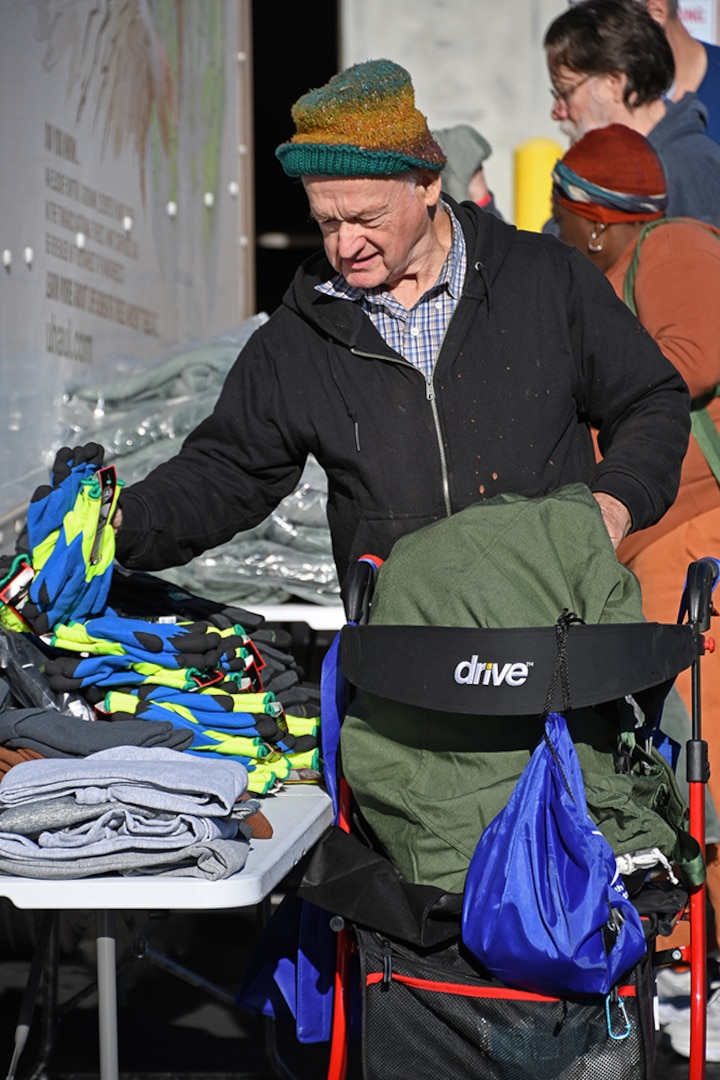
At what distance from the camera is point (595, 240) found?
153 inches

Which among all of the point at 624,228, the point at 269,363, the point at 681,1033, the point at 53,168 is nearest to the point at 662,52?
the point at 624,228

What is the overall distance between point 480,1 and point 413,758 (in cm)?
599

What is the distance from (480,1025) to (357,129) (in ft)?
4.96

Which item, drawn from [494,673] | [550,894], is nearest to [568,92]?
[494,673]

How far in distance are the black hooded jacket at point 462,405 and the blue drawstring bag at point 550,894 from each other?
763 mm

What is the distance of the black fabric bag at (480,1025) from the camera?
2154 millimetres

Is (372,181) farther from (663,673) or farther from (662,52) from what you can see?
(662,52)

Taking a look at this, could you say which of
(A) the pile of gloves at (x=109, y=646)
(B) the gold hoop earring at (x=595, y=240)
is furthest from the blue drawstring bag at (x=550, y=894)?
(B) the gold hoop earring at (x=595, y=240)

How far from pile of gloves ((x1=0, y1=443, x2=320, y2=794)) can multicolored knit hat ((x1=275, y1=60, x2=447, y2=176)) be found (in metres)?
0.67

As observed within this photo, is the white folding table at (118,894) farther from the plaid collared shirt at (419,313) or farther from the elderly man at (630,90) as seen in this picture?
the elderly man at (630,90)

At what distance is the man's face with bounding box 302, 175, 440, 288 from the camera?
2.66 metres

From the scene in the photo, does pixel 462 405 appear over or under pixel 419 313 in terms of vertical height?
under

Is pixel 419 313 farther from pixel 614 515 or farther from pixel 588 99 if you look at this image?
pixel 588 99

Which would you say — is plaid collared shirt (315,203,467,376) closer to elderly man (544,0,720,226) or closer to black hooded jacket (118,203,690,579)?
black hooded jacket (118,203,690,579)
